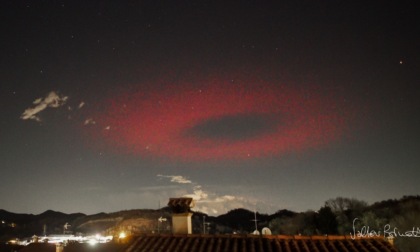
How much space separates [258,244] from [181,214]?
3.51 meters

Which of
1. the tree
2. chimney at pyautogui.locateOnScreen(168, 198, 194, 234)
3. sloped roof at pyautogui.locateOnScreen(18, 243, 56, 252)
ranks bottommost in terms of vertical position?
the tree

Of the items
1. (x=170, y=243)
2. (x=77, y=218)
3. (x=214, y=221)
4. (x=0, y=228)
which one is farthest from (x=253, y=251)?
(x=77, y=218)

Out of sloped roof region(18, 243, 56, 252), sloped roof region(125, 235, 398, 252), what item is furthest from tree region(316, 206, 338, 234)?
sloped roof region(125, 235, 398, 252)

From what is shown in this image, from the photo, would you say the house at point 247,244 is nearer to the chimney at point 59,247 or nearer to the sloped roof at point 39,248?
the chimney at point 59,247

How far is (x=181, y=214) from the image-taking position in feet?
48.1

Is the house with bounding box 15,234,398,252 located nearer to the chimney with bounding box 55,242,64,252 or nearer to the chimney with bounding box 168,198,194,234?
the chimney with bounding box 168,198,194,234

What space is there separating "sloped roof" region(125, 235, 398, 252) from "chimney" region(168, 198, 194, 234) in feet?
4.05

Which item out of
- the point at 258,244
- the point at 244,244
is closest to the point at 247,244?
the point at 244,244

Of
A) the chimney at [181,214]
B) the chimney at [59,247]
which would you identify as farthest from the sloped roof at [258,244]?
the chimney at [59,247]

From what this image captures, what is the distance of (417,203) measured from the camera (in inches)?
2186

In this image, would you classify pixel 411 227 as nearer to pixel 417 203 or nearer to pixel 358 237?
pixel 417 203

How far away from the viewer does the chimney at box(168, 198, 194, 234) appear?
14633mm

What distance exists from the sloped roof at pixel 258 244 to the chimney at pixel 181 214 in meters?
1.23

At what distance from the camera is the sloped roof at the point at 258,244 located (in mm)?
12086
